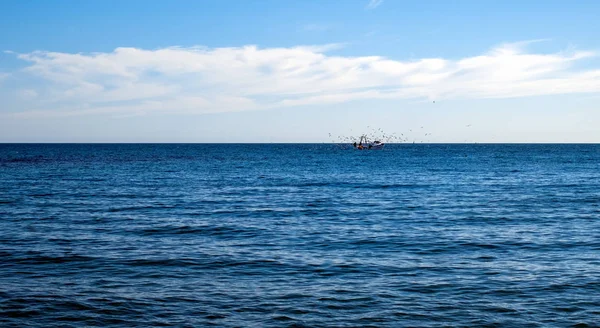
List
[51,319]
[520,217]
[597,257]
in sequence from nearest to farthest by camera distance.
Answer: [51,319] < [597,257] < [520,217]

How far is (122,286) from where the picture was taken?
17.0 m

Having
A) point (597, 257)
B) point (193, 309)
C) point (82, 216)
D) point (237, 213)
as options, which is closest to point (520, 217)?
point (597, 257)

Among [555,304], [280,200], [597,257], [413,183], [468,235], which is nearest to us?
[555,304]

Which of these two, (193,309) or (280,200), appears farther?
(280,200)

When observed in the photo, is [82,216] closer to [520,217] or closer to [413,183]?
[520,217]

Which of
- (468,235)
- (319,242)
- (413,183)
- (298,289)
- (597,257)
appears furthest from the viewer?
(413,183)

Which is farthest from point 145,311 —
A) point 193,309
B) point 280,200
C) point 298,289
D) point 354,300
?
point 280,200

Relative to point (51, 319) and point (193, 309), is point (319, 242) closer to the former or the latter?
point (193, 309)

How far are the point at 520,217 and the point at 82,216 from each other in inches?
1001

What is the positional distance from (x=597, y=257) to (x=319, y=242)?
10794mm

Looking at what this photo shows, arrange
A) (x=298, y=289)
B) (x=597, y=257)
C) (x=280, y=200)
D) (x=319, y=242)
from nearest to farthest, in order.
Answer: (x=298, y=289) < (x=597, y=257) < (x=319, y=242) < (x=280, y=200)

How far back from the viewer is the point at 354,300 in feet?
51.0

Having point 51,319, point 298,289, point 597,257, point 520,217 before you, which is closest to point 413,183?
point 520,217

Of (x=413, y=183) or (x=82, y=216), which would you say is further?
(x=413, y=183)
